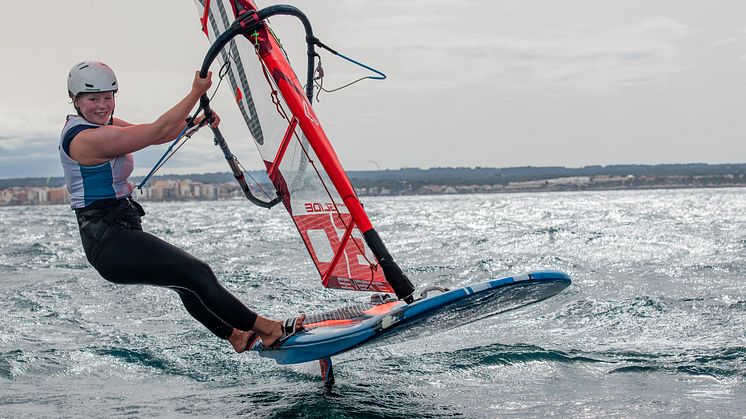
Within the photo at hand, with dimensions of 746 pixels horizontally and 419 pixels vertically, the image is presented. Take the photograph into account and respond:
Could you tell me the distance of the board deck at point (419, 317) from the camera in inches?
155

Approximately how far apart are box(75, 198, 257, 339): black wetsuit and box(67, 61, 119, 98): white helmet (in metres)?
0.59

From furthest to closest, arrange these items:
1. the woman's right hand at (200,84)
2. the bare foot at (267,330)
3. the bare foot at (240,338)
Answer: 1. the bare foot at (240,338)
2. the bare foot at (267,330)
3. the woman's right hand at (200,84)

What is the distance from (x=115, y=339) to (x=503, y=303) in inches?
146

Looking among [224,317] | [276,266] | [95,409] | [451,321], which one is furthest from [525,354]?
[276,266]

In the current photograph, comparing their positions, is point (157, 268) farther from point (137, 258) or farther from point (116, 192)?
point (116, 192)

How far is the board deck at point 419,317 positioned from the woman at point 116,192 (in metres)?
0.38

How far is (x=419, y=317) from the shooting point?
4.03 meters

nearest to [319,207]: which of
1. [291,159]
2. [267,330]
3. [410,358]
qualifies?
[291,159]

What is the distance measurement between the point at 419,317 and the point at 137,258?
4.76ft

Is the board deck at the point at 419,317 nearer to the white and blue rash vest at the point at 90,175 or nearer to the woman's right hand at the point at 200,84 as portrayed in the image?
the white and blue rash vest at the point at 90,175

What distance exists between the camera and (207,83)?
13.3ft

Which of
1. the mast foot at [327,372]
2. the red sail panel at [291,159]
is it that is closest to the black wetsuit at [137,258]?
the mast foot at [327,372]

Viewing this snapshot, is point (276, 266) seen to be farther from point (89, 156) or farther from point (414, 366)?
point (89, 156)

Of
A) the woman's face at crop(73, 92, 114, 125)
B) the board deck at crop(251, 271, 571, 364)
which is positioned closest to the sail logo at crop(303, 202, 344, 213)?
the board deck at crop(251, 271, 571, 364)
